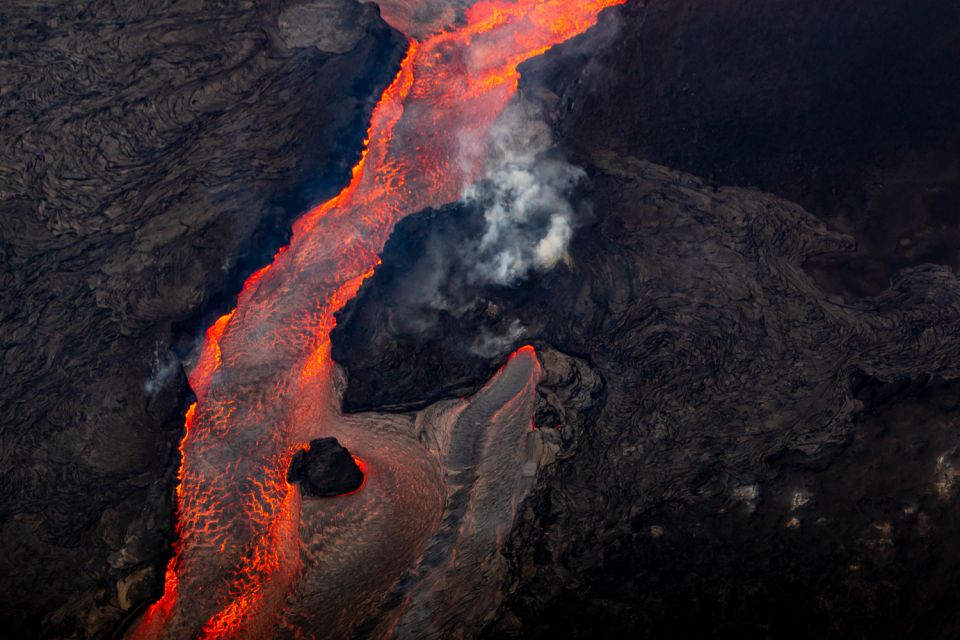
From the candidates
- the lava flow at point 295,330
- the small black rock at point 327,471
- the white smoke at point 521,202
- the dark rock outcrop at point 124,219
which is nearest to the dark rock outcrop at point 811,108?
the white smoke at point 521,202

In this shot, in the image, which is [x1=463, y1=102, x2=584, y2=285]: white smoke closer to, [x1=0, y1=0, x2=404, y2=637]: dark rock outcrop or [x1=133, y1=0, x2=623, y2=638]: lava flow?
[x1=133, y1=0, x2=623, y2=638]: lava flow

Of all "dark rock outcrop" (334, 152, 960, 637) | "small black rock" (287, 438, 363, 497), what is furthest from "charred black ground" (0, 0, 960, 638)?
"small black rock" (287, 438, 363, 497)

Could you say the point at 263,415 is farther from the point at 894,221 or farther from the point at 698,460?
the point at 894,221

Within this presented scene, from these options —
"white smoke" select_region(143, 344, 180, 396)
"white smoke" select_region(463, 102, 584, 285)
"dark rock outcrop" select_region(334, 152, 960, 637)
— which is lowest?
"dark rock outcrop" select_region(334, 152, 960, 637)

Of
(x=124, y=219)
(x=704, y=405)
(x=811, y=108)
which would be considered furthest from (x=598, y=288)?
(x=124, y=219)

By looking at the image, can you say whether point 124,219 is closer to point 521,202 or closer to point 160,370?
point 160,370
